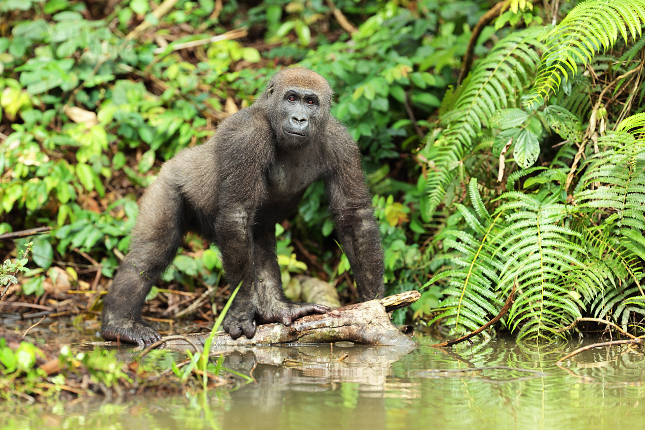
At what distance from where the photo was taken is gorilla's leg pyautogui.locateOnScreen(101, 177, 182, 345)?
21.0ft

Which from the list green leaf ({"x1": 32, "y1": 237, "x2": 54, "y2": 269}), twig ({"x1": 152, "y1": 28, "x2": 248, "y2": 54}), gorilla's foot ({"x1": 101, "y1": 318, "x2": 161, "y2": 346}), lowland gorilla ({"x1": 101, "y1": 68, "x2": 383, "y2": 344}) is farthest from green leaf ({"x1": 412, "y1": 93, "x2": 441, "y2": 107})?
green leaf ({"x1": 32, "y1": 237, "x2": 54, "y2": 269})

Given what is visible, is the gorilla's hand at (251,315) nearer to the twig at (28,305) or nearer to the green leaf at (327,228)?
the green leaf at (327,228)

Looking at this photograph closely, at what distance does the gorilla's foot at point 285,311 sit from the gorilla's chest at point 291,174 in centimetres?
111

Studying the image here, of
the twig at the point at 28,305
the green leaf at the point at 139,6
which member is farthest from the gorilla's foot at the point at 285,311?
the green leaf at the point at 139,6

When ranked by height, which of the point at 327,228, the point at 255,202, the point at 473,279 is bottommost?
the point at 473,279

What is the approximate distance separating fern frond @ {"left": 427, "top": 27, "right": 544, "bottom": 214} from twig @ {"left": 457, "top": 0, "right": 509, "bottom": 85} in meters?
0.81

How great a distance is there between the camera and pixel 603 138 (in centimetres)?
596

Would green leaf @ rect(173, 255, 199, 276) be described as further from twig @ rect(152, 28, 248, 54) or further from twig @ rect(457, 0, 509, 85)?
twig @ rect(457, 0, 509, 85)

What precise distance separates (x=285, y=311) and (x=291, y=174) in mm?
1352

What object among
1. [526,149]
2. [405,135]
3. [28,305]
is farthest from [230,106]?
[526,149]

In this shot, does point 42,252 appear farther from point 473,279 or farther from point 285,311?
point 473,279

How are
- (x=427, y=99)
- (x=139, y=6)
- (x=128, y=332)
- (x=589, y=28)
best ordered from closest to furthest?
(x=589, y=28)
(x=128, y=332)
(x=427, y=99)
(x=139, y=6)

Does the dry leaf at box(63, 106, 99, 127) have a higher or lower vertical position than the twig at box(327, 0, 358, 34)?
lower

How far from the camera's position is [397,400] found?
3.70 meters
